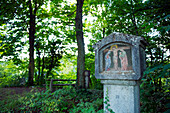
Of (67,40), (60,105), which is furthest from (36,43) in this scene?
(60,105)

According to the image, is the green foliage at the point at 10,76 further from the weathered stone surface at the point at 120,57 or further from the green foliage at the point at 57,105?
the weathered stone surface at the point at 120,57

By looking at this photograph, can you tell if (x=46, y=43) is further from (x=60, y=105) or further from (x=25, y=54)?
(x=60, y=105)

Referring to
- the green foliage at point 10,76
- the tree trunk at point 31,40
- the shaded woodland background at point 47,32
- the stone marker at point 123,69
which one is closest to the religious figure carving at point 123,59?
the stone marker at point 123,69

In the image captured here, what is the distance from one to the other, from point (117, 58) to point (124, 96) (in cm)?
118

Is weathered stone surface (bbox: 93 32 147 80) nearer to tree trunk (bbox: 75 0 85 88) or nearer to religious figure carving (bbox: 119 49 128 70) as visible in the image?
religious figure carving (bbox: 119 49 128 70)

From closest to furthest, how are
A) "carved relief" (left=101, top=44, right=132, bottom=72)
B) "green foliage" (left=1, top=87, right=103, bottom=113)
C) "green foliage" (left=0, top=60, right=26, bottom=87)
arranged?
"carved relief" (left=101, top=44, right=132, bottom=72)
"green foliage" (left=1, top=87, right=103, bottom=113)
"green foliage" (left=0, top=60, right=26, bottom=87)

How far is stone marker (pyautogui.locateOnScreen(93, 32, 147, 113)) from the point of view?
156 inches

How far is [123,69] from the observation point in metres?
4.23

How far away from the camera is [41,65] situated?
13273 mm

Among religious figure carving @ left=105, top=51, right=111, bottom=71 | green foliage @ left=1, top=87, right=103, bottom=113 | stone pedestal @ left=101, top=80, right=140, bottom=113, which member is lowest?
green foliage @ left=1, top=87, right=103, bottom=113

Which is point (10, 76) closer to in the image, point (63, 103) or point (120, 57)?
point (63, 103)

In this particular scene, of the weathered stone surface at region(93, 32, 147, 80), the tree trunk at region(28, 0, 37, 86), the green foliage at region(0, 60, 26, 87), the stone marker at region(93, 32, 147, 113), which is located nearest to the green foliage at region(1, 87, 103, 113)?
the stone marker at region(93, 32, 147, 113)

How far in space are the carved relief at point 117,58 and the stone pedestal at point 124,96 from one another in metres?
0.45

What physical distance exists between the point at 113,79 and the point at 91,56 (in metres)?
9.94
